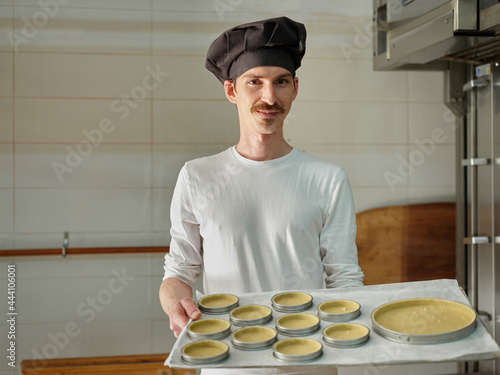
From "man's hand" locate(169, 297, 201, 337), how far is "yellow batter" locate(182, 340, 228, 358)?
0.10 metres

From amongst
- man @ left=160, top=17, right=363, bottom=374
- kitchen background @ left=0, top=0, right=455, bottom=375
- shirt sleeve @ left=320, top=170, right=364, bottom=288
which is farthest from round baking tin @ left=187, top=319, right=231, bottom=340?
kitchen background @ left=0, top=0, right=455, bottom=375

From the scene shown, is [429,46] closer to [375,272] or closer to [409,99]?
[409,99]

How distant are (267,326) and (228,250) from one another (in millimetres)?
311

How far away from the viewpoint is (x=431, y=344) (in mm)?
766

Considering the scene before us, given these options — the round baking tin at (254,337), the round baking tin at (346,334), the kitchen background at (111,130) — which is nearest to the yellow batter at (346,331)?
the round baking tin at (346,334)

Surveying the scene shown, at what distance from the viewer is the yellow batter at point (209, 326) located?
863 millimetres

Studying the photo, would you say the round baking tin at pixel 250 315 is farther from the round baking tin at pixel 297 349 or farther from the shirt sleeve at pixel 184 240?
the shirt sleeve at pixel 184 240

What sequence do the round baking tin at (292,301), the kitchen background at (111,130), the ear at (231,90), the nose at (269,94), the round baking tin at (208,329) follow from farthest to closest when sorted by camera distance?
1. the kitchen background at (111,130)
2. the ear at (231,90)
3. the nose at (269,94)
4. the round baking tin at (292,301)
5. the round baking tin at (208,329)

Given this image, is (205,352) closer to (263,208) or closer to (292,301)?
(292,301)

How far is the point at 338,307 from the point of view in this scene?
94cm

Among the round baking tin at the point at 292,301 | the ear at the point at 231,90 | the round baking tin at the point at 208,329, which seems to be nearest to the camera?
the round baking tin at the point at 208,329

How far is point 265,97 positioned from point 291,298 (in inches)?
19.5

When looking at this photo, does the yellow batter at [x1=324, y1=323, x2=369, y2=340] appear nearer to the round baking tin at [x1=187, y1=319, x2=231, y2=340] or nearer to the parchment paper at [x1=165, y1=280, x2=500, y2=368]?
the parchment paper at [x1=165, y1=280, x2=500, y2=368]

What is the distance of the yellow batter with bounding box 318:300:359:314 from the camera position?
3.00 feet
